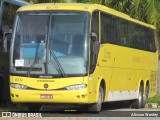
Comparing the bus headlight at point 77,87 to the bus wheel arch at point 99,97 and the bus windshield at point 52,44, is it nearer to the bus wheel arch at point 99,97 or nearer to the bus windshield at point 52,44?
the bus windshield at point 52,44

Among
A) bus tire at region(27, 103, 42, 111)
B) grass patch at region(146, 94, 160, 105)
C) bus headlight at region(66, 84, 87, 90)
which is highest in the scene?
bus headlight at region(66, 84, 87, 90)

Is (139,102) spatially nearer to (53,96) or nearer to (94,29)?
(94,29)

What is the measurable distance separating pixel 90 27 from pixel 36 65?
1.99 metres

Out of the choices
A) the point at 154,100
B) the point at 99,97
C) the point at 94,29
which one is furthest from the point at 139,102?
the point at 94,29

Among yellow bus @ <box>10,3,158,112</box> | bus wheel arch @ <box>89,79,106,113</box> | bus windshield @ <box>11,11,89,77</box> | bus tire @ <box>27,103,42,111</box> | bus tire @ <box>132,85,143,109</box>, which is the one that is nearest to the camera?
yellow bus @ <box>10,3,158,112</box>

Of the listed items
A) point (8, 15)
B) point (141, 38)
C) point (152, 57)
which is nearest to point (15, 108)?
point (8, 15)

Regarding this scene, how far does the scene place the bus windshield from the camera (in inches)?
642

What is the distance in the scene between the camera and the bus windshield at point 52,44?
16312mm

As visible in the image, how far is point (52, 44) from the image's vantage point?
54.2ft

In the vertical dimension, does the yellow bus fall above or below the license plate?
above

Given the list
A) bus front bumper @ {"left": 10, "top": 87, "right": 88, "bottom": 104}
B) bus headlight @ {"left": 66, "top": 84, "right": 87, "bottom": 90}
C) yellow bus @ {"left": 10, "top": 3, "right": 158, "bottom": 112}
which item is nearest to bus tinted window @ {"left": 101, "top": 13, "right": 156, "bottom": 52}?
yellow bus @ {"left": 10, "top": 3, "right": 158, "bottom": 112}

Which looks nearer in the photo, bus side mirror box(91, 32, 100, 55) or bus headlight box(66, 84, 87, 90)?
bus headlight box(66, 84, 87, 90)

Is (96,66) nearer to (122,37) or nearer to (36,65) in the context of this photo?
(36,65)

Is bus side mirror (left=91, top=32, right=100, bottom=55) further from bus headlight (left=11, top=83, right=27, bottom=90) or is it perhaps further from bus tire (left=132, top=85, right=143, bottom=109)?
bus tire (left=132, top=85, right=143, bottom=109)
